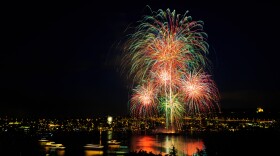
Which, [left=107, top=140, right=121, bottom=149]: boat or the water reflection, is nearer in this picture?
the water reflection

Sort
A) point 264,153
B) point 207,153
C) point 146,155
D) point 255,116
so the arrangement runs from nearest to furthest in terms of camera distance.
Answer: point 264,153, point 207,153, point 146,155, point 255,116

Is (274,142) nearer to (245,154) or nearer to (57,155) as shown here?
(245,154)

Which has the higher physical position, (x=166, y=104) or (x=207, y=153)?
(x=166, y=104)

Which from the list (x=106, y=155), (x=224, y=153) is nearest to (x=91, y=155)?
(x=106, y=155)

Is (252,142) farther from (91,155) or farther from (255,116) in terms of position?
(255,116)

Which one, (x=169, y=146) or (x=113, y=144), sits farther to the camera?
(x=113, y=144)

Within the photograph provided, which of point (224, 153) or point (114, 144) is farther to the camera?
point (114, 144)

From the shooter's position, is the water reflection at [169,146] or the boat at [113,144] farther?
the boat at [113,144]

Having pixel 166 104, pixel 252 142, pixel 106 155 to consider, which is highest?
pixel 166 104

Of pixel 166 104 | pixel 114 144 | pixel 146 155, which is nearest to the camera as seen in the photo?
pixel 146 155
